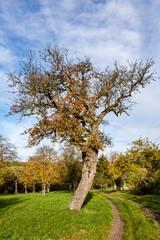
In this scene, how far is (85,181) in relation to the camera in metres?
11.5

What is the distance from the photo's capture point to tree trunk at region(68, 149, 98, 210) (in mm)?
11203

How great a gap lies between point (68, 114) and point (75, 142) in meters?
2.20

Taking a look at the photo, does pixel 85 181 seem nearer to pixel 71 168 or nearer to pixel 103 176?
pixel 71 168

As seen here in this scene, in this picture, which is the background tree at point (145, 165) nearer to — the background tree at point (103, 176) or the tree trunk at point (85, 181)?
the tree trunk at point (85, 181)

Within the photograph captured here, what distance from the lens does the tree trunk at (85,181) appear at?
1120 cm

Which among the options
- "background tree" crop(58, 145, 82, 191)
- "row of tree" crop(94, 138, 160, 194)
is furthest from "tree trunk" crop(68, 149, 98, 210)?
"background tree" crop(58, 145, 82, 191)

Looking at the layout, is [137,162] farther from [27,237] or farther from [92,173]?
[27,237]

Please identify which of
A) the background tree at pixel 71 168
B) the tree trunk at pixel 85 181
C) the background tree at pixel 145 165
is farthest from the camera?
the background tree at pixel 71 168

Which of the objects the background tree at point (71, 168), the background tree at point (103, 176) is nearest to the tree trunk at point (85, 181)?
the background tree at point (71, 168)

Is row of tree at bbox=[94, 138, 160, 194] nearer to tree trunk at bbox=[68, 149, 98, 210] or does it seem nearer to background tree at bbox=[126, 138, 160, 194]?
background tree at bbox=[126, 138, 160, 194]

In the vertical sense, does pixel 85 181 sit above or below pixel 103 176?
above

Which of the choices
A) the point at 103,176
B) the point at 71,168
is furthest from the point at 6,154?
the point at 103,176

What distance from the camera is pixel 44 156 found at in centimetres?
2770

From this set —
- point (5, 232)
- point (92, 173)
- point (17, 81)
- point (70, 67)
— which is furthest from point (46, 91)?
point (5, 232)
